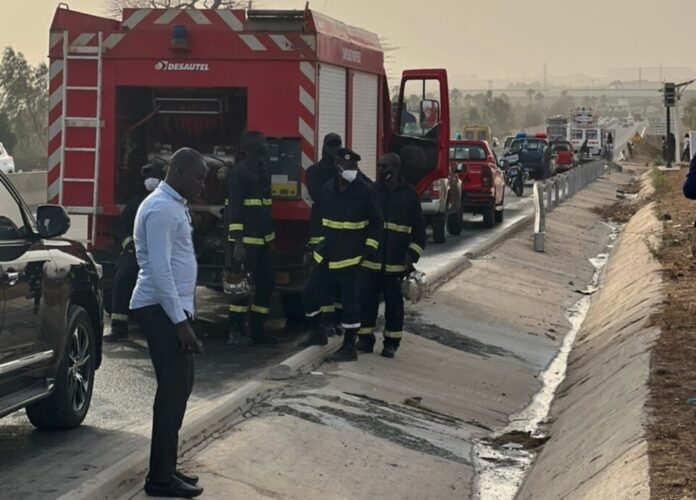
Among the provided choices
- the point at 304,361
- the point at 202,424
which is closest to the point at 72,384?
the point at 202,424

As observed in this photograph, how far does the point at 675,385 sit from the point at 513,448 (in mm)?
1410

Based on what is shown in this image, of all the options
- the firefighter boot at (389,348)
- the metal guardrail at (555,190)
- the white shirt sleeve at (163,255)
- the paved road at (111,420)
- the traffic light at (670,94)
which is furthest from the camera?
the traffic light at (670,94)

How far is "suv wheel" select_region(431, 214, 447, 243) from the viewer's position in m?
25.5

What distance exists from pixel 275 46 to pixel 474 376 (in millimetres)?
3957

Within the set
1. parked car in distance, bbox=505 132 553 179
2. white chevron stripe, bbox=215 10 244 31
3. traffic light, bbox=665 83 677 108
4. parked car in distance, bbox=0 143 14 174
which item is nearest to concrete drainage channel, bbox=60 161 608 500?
white chevron stripe, bbox=215 10 244 31

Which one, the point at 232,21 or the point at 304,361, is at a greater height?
the point at 232,21

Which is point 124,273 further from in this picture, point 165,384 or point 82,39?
point 165,384

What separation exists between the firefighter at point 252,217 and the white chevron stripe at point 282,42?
1206 millimetres

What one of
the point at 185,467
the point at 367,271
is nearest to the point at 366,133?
the point at 367,271

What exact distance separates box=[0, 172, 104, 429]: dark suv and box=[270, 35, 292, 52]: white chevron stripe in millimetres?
4344

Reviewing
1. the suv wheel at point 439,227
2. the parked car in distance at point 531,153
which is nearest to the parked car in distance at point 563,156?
the parked car in distance at point 531,153

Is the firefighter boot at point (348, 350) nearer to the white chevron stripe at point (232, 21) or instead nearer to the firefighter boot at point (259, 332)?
the firefighter boot at point (259, 332)

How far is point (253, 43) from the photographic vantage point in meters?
13.1

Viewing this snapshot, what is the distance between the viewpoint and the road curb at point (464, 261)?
18.8 metres
